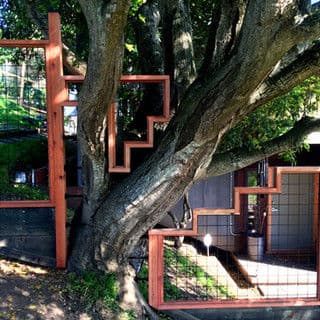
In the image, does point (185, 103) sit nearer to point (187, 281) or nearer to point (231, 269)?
point (187, 281)

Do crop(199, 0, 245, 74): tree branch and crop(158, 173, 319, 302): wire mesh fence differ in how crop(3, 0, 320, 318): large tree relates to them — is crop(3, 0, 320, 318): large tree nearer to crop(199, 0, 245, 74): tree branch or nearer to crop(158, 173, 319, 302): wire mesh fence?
crop(199, 0, 245, 74): tree branch

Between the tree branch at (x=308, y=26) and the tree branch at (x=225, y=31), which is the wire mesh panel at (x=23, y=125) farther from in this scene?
the tree branch at (x=308, y=26)

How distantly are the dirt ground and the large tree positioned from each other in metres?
0.31

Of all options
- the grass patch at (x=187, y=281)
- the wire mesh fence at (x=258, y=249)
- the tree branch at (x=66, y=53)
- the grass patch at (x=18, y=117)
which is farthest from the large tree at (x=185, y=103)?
the wire mesh fence at (x=258, y=249)

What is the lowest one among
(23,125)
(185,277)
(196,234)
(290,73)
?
(185,277)

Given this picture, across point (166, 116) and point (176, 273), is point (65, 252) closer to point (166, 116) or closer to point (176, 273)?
point (166, 116)

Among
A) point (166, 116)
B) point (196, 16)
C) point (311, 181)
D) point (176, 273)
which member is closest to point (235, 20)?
point (166, 116)

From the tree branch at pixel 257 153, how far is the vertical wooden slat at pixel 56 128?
138 cm

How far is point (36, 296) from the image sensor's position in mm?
3832

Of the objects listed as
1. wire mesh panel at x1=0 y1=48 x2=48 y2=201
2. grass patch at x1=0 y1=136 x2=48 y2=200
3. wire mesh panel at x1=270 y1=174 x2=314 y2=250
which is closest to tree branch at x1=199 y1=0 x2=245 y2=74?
wire mesh panel at x1=0 y1=48 x2=48 y2=201

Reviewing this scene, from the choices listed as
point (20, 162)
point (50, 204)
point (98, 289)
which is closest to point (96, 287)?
point (98, 289)

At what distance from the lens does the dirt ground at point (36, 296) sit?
365cm

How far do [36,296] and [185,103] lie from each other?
216 centimetres

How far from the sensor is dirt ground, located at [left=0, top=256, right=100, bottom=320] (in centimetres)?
365
